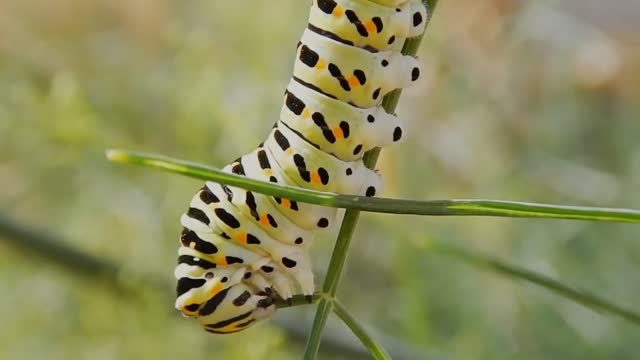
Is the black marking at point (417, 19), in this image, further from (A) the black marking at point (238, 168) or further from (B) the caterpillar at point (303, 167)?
(A) the black marking at point (238, 168)

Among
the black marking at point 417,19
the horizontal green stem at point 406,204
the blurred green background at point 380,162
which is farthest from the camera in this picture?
the blurred green background at point 380,162

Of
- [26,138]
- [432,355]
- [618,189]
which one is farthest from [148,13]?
[432,355]

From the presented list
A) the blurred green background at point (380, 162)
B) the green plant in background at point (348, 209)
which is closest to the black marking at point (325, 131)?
the green plant in background at point (348, 209)

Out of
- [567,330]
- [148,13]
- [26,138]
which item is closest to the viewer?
[26,138]

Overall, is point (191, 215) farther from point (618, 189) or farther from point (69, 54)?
point (69, 54)

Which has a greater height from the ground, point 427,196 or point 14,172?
point 427,196

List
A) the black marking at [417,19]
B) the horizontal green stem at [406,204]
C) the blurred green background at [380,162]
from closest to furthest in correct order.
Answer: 1. the horizontal green stem at [406,204]
2. the black marking at [417,19]
3. the blurred green background at [380,162]

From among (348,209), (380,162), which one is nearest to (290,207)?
(348,209)
